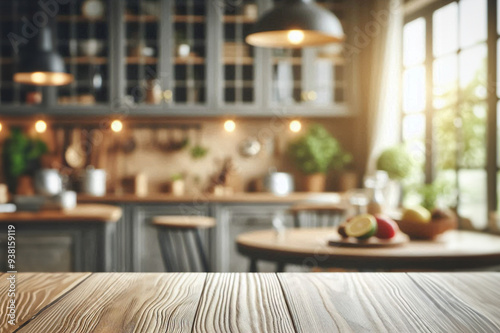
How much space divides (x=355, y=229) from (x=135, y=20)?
362 cm

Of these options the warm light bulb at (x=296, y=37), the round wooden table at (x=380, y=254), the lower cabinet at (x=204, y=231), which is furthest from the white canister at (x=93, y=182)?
the round wooden table at (x=380, y=254)

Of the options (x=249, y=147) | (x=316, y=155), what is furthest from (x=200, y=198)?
(x=316, y=155)

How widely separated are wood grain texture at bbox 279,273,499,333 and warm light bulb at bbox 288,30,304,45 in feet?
6.31

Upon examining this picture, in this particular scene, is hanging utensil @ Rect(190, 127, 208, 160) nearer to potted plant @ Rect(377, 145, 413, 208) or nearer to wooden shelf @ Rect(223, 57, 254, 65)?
wooden shelf @ Rect(223, 57, 254, 65)

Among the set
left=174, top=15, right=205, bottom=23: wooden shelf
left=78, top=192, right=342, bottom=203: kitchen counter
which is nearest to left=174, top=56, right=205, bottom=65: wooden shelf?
left=174, top=15, right=205, bottom=23: wooden shelf

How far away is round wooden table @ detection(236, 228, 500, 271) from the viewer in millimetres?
2074

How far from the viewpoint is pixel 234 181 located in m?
5.27

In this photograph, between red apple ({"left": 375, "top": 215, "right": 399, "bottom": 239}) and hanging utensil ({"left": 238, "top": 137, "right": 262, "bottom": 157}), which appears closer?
red apple ({"left": 375, "top": 215, "right": 399, "bottom": 239})

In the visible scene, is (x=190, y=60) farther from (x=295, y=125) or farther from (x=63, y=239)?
(x=63, y=239)

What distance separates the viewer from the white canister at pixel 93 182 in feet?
16.2

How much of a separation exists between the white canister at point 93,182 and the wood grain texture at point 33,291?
396cm

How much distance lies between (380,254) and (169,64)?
3.49m

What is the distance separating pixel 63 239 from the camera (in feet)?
11.5

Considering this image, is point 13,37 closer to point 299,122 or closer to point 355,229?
point 299,122
